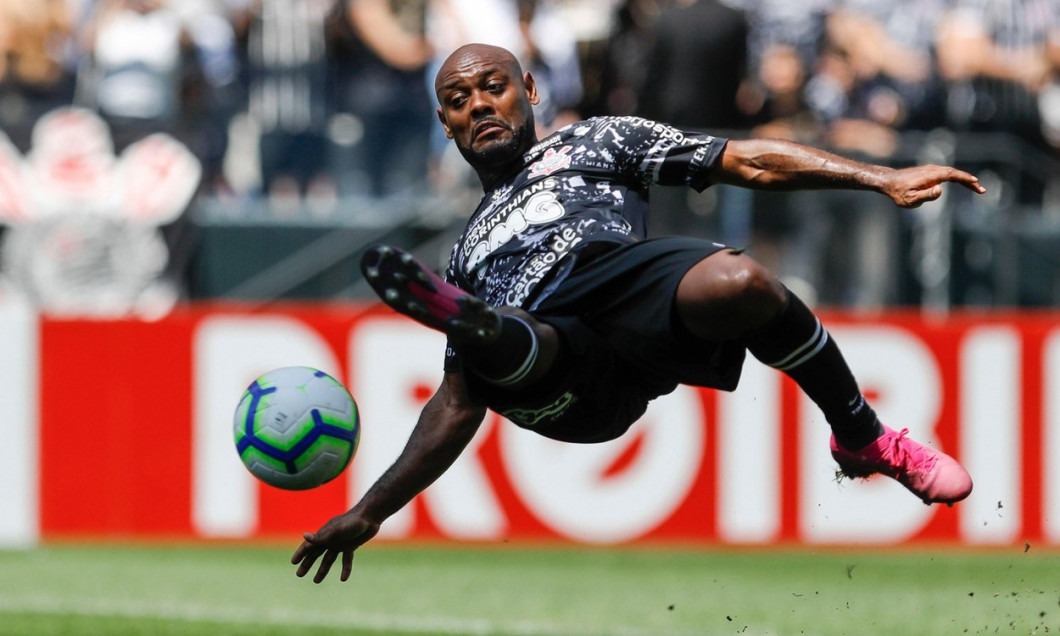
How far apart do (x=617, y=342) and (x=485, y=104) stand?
1121mm

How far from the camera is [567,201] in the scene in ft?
21.2

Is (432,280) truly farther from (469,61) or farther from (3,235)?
(3,235)

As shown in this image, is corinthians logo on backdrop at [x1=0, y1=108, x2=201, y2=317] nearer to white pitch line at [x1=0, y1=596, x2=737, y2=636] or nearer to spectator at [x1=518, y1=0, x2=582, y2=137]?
spectator at [x1=518, y1=0, x2=582, y2=137]

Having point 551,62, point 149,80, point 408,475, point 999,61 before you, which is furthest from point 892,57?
point 408,475

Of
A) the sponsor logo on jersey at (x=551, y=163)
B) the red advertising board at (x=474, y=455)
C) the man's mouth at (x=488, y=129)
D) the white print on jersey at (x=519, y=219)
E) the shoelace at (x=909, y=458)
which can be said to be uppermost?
the man's mouth at (x=488, y=129)

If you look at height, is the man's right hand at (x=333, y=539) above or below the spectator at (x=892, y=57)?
below

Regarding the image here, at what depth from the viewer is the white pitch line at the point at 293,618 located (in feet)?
28.4

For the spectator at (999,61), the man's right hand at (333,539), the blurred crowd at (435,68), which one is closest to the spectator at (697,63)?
the blurred crowd at (435,68)

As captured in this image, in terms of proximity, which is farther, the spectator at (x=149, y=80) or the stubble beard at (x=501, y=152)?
the spectator at (x=149, y=80)

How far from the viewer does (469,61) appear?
6.65 metres

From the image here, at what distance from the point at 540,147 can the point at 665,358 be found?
43.9 inches

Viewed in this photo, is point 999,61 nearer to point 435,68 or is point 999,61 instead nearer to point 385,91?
point 435,68

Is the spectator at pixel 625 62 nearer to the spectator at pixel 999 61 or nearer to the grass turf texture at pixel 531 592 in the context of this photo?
the spectator at pixel 999 61

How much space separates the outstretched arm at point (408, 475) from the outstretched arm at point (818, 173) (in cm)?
A: 132
